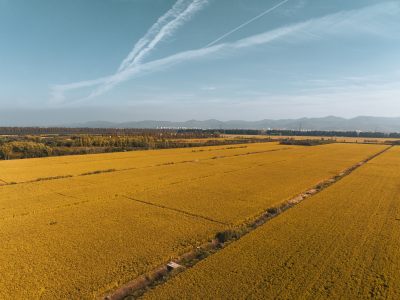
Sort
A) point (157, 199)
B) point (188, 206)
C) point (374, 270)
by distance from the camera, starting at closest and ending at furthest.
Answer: point (374, 270), point (188, 206), point (157, 199)

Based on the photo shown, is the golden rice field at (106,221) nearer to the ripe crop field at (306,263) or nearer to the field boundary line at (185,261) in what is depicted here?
the field boundary line at (185,261)

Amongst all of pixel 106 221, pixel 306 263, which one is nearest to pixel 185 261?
pixel 306 263

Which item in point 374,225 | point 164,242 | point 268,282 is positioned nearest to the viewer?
point 268,282

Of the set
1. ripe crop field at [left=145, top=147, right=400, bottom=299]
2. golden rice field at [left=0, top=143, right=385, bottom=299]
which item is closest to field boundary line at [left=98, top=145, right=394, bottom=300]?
golden rice field at [left=0, top=143, right=385, bottom=299]

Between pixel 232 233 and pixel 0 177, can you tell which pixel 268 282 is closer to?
pixel 232 233

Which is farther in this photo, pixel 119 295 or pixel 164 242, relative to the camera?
pixel 164 242

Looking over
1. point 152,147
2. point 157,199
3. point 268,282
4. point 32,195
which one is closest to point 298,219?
point 268,282

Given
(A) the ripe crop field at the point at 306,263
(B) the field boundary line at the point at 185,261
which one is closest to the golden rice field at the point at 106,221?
(B) the field boundary line at the point at 185,261
